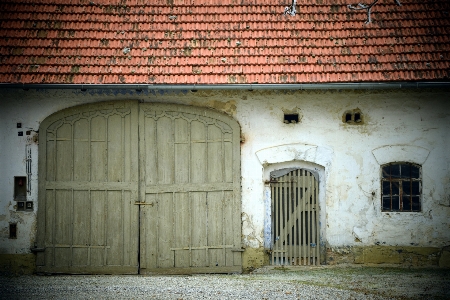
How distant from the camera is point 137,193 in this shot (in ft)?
31.6

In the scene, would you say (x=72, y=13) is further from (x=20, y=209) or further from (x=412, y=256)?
(x=412, y=256)

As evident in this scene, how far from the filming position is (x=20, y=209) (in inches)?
378

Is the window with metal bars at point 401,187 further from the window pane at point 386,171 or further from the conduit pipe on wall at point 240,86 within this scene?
the conduit pipe on wall at point 240,86

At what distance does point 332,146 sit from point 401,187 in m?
1.47

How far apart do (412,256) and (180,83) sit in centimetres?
515

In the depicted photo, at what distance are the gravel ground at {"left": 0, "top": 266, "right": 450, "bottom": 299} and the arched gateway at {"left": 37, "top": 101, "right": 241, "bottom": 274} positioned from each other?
46 centimetres

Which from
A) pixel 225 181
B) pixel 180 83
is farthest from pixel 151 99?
pixel 225 181

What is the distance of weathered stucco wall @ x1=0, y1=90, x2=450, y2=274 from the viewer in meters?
9.59

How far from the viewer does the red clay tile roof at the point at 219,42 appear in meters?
9.20

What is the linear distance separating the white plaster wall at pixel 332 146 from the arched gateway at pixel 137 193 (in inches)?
10.0

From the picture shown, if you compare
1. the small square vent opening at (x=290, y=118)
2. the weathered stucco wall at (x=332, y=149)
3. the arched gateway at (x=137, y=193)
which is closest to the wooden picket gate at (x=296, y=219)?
the weathered stucco wall at (x=332, y=149)

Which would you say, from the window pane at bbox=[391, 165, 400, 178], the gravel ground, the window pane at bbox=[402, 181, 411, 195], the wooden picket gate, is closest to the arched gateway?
the gravel ground

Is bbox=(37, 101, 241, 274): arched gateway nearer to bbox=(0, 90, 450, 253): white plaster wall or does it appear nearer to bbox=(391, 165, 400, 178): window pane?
bbox=(0, 90, 450, 253): white plaster wall

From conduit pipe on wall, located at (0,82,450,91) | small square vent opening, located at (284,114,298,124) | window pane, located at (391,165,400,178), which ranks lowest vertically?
window pane, located at (391,165,400,178)
